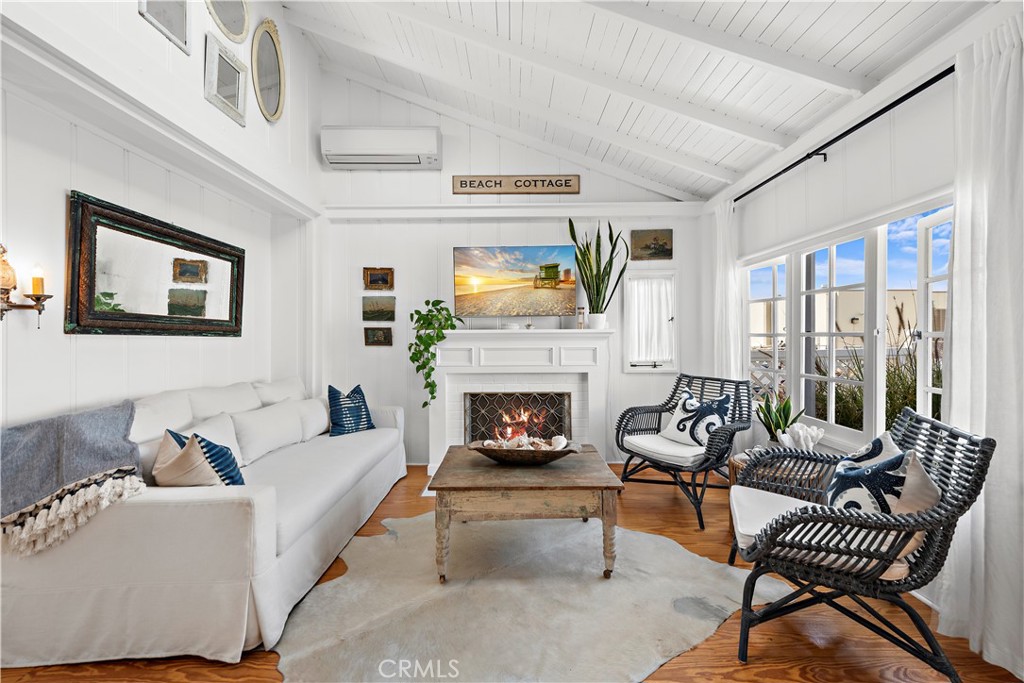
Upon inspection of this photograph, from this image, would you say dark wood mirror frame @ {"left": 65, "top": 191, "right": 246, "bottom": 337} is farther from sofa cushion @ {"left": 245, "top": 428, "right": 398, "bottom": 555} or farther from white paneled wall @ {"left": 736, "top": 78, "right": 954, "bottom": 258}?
white paneled wall @ {"left": 736, "top": 78, "right": 954, "bottom": 258}

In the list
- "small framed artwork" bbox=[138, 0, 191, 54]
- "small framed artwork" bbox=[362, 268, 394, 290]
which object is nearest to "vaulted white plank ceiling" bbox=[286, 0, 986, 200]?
"small framed artwork" bbox=[138, 0, 191, 54]

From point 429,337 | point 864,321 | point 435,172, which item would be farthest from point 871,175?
point 435,172

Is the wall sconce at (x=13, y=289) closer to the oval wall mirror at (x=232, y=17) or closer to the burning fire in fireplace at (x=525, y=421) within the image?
the oval wall mirror at (x=232, y=17)

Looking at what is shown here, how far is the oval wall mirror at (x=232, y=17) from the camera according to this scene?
10.0 feet

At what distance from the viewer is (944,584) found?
203cm

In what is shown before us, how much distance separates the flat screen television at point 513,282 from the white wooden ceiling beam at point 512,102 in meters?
1.14

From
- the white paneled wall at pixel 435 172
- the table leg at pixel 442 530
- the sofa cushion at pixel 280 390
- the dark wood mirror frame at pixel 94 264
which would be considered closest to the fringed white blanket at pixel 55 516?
the dark wood mirror frame at pixel 94 264

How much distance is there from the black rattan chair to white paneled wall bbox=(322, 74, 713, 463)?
66 centimetres

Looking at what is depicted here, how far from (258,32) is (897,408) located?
16.4 ft

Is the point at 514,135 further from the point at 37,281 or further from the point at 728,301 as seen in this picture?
the point at 37,281

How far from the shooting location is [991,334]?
184 cm

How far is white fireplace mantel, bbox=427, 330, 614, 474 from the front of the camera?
4.55 m

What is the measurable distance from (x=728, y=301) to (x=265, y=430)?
12.6 ft

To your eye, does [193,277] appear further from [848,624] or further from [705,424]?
[848,624]
